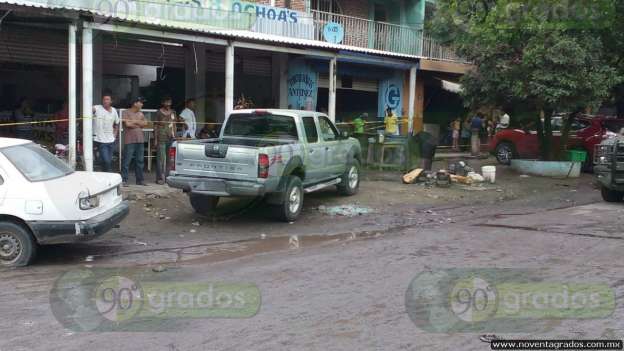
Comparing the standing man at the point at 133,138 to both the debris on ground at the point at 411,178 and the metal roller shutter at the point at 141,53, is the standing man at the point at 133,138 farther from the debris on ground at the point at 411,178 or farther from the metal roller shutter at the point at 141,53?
the debris on ground at the point at 411,178

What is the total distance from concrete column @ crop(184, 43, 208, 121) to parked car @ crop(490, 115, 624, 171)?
931 centimetres

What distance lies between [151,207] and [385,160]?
313 inches

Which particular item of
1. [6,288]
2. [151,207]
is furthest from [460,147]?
[6,288]

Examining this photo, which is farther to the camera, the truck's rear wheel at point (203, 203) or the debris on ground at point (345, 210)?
the debris on ground at point (345, 210)

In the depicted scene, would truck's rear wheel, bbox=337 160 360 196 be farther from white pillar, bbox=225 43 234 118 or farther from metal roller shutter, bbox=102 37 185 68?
metal roller shutter, bbox=102 37 185 68

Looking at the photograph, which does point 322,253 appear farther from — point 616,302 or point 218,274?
point 616,302

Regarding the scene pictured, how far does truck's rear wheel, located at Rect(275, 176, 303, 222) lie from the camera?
1039cm

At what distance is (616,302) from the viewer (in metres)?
5.92

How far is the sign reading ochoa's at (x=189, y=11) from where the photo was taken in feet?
45.0

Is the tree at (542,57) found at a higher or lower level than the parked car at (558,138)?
higher

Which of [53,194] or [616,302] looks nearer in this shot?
[616,302]

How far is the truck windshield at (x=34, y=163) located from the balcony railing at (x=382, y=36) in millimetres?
12426

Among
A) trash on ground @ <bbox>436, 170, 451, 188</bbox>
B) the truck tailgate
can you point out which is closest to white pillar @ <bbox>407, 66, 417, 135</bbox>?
trash on ground @ <bbox>436, 170, 451, 188</bbox>

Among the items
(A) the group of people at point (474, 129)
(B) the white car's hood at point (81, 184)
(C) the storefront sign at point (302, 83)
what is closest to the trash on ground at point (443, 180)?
(C) the storefront sign at point (302, 83)
